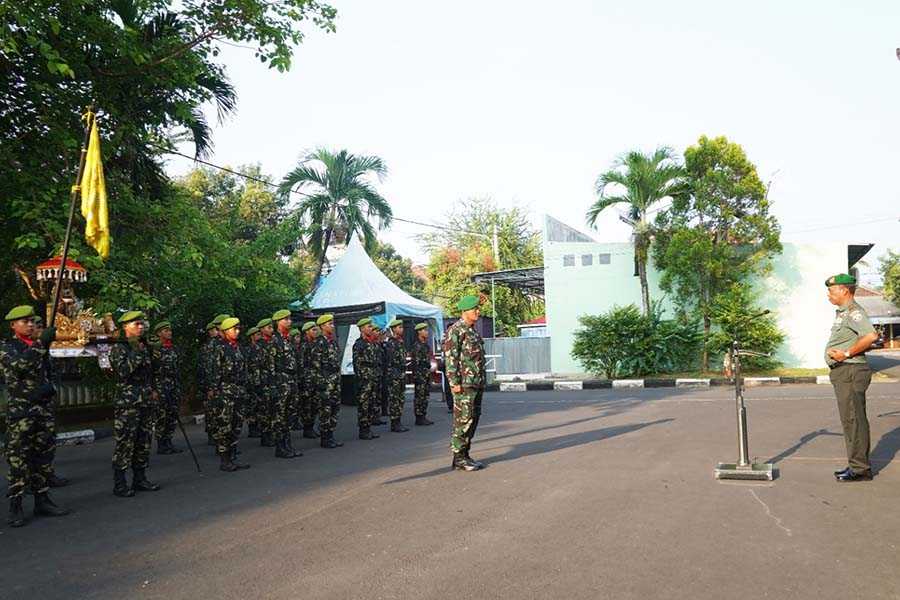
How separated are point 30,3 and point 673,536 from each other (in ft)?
31.9

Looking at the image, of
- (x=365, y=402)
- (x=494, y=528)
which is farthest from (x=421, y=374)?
(x=494, y=528)

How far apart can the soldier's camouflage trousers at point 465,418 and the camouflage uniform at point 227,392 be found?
9.47 feet

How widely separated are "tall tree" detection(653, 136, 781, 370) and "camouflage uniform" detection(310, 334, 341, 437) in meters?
13.0

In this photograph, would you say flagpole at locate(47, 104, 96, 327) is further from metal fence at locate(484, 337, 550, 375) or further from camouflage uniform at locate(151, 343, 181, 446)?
metal fence at locate(484, 337, 550, 375)

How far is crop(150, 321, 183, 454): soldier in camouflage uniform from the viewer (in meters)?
10.8

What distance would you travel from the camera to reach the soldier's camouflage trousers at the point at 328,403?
34.7 ft

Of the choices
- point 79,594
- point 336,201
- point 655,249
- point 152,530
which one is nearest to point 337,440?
point 152,530

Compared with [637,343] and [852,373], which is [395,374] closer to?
[852,373]

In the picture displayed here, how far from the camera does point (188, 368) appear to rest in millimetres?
15516

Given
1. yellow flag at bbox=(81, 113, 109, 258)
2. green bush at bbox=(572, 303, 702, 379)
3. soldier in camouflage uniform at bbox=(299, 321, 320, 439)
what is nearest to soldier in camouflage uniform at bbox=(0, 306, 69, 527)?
yellow flag at bbox=(81, 113, 109, 258)

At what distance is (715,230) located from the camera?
2138 centimetres

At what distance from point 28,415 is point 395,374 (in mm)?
6899

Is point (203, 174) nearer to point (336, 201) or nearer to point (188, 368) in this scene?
point (336, 201)

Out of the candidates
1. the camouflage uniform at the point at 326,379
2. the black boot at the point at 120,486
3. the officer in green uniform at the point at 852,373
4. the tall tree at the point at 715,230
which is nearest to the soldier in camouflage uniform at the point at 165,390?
the camouflage uniform at the point at 326,379
